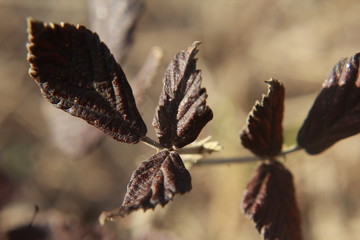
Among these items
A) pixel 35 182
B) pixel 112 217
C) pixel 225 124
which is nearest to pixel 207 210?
pixel 225 124

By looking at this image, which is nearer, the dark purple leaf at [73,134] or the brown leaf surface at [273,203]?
the brown leaf surface at [273,203]

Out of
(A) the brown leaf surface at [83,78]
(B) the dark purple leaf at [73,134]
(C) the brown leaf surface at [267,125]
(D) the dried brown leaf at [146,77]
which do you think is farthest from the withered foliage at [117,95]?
(B) the dark purple leaf at [73,134]

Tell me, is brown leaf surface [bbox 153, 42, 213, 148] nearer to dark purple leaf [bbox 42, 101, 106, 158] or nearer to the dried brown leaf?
the dried brown leaf

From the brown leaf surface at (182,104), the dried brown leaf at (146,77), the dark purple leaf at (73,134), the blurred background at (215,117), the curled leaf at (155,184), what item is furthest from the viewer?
the blurred background at (215,117)

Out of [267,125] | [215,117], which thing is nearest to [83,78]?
[267,125]

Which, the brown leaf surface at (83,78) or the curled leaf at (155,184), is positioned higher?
the brown leaf surface at (83,78)

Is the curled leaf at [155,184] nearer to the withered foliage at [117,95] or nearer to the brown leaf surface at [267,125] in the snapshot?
the withered foliage at [117,95]

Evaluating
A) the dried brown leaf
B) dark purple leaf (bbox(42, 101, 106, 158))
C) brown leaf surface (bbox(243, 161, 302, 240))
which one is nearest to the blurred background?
dark purple leaf (bbox(42, 101, 106, 158))
